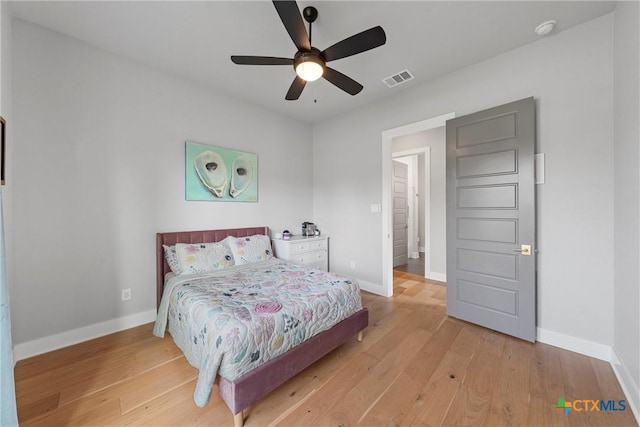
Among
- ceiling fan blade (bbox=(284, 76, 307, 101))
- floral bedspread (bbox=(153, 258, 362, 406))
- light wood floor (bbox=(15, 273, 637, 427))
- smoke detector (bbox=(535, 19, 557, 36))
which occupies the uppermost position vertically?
smoke detector (bbox=(535, 19, 557, 36))

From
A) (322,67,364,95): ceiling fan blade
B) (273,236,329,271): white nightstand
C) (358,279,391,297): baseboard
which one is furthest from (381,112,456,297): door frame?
(322,67,364,95): ceiling fan blade

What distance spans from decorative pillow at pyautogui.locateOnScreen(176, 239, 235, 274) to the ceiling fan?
6.54ft

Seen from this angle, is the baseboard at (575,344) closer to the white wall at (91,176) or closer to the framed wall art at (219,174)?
the framed wall art at (219,174)

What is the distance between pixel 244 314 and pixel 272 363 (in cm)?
36

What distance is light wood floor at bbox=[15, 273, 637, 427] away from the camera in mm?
1545

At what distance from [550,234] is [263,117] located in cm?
386

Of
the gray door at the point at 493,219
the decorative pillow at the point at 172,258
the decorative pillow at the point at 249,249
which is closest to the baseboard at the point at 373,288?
the gray door at the point at 493,219

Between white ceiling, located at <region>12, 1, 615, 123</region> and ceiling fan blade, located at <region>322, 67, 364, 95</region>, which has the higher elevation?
white ceiling, located at <region>12, 1, 615, 123</region>

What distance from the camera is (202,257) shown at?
281 centimetres

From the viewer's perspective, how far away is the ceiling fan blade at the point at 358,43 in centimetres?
163

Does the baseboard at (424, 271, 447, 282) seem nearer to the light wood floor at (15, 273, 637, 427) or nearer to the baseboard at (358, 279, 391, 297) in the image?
the baseboard at (358, 279, 391, 297)

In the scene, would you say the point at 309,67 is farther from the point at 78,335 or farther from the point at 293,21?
the point at 78,335

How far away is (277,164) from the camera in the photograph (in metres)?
4.11

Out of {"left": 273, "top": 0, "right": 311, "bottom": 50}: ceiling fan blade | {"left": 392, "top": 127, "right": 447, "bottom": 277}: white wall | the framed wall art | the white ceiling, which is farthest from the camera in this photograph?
{"left": 392, "top": 127, "right": 447, "bottom": 277}: white wall
